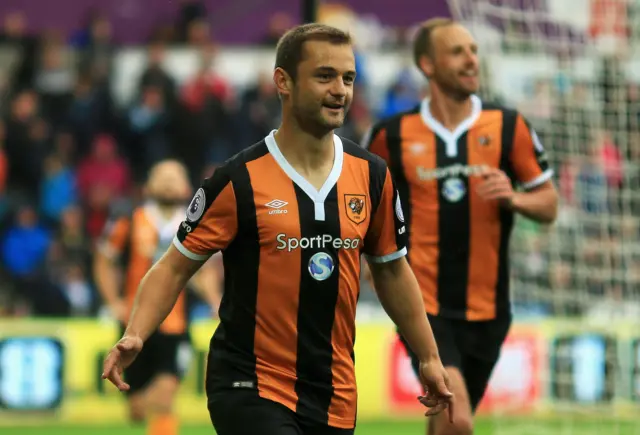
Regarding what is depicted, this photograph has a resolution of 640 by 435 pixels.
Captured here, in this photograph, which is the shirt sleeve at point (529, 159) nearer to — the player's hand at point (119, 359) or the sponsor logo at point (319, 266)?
the sponsor logo at point (319, 266)

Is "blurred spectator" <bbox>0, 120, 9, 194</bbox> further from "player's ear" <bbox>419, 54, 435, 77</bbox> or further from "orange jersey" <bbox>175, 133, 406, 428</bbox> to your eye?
"orange jersey" <bbox>175, 133, 406, 428</bbox>

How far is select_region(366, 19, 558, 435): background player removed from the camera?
6895 millimetres

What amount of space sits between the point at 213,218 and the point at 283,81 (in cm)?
57

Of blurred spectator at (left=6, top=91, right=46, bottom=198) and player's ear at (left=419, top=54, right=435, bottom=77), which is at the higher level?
player's ear at (left=419, top=54, right=435, bottom=77)

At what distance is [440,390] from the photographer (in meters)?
5.18

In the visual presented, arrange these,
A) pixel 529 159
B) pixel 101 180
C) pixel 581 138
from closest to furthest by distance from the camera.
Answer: pixel 529 159, pixel 581 138, pixel 101 180

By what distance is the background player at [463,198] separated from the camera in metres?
6.89

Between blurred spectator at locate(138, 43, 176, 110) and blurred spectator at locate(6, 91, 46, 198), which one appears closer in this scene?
blurred spectator at locate(6, 91, 46, 198)

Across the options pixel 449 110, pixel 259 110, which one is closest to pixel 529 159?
pixel 449 110

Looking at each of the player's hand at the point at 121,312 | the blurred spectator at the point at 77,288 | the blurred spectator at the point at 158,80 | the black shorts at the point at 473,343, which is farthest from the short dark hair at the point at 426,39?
the blurred spectator at the point at 158,80

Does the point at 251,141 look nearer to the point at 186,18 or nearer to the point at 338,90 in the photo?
the point at 186,18

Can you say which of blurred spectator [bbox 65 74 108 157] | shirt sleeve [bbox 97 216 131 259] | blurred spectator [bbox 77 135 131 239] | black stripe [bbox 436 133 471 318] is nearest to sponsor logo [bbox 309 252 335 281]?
black stripe [bbox 436 133 471 318]

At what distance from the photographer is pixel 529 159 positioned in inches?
275

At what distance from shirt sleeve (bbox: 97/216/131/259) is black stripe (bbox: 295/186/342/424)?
507 centimetres
